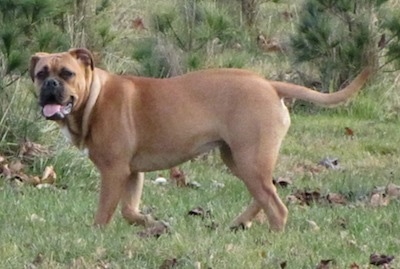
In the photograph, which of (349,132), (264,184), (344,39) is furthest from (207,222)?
Answer: (344,39)

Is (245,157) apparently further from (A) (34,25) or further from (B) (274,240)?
(A) (34,25)

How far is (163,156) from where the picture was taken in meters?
8.80

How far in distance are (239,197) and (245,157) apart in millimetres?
1603

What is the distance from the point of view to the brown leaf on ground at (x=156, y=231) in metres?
7.92

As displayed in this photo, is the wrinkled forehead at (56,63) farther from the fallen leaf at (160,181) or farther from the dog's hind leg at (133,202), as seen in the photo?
the fallen leaf at (160,181)

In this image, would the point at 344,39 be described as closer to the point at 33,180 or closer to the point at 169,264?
the point at 33,180

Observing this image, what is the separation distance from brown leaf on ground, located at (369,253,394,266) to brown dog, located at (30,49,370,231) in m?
1.28

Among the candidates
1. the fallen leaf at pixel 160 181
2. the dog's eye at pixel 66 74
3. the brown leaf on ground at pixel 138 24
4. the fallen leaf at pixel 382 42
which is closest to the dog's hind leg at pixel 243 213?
the dog's eye at pixel 66 74

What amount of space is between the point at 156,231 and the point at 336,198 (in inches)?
91.0

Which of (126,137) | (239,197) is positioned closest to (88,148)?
(126,137)

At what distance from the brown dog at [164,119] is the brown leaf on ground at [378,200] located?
1144 millimetres

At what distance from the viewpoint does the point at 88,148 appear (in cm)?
866

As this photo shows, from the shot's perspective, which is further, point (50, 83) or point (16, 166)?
point (16, 166)

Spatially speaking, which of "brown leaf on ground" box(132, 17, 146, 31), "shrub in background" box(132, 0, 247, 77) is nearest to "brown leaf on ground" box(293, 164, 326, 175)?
"shrub in background" box(132, 0, 247, 77)
